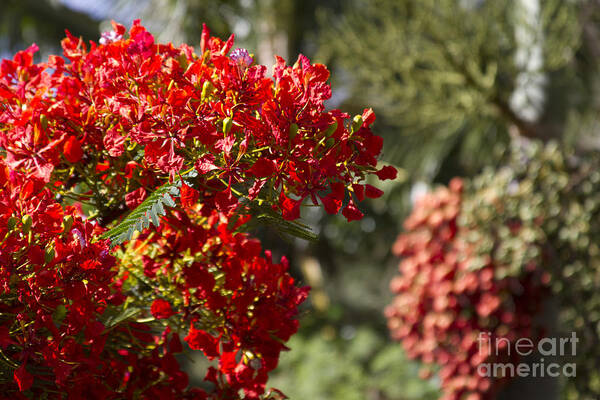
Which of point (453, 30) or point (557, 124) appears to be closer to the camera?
point (557, 124)

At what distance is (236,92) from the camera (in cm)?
63

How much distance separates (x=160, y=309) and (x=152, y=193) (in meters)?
0.17

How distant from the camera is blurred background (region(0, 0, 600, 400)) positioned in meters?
2.37

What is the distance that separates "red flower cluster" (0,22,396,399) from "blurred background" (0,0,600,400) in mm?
119

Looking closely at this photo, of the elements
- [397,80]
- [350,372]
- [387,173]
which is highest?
[397,80]

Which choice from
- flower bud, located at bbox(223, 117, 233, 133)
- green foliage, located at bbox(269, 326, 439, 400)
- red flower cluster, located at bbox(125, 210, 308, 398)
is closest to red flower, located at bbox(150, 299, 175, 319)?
red flower cluster, located at bbox(125, 210, 308, 398)

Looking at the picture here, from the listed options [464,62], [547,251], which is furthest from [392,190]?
[547,251]

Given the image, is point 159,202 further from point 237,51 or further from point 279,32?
point 279,32

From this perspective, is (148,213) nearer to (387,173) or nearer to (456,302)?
(387,173)

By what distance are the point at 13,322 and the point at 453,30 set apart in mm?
2320

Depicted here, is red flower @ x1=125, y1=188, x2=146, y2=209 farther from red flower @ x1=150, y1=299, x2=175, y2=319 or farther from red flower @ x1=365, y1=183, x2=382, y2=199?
red flower @ x1=365, y1=183, x2=382, y2=199

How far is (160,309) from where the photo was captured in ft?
2.34

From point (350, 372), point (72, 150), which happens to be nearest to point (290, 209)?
point (72, 150)

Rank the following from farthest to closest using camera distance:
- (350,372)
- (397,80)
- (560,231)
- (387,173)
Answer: (397,80), (350,372), (560,231), (387,173)
